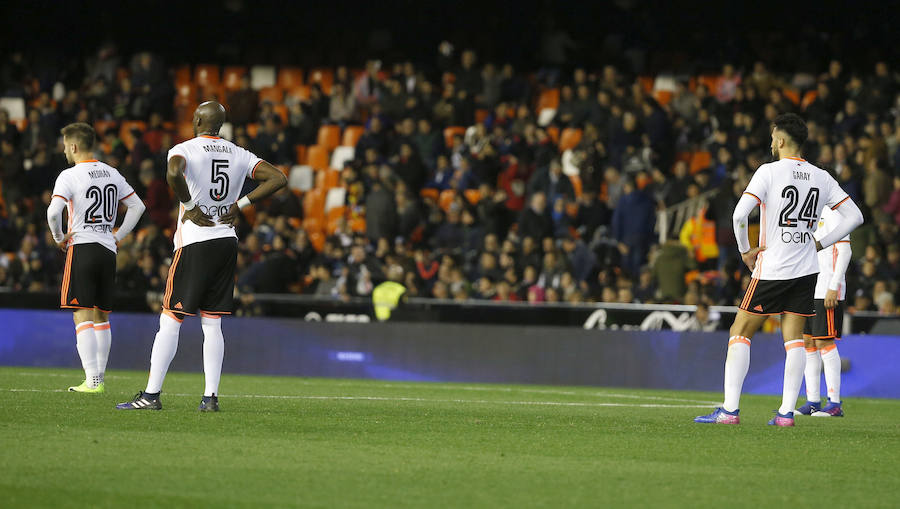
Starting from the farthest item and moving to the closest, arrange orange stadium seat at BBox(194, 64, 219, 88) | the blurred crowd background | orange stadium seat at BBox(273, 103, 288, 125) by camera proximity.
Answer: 1. orange stadium seat at BBox(194, 64, 219, 88)
2. orange stadium seat at BBox(273, 103, 288, 125)
3. the blurred crowd background

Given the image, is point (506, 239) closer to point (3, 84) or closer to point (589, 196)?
point (589, 196)

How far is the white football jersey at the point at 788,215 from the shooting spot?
987cm

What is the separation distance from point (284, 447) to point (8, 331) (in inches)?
525

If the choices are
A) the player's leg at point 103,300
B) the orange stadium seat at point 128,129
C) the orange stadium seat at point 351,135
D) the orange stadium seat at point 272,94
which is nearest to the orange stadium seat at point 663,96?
the orange stadium seat at point 351,135

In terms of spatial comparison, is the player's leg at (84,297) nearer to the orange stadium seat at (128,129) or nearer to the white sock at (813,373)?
the white sock at (813,373)

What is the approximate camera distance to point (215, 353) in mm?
9773

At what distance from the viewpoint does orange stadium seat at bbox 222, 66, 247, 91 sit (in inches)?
1170

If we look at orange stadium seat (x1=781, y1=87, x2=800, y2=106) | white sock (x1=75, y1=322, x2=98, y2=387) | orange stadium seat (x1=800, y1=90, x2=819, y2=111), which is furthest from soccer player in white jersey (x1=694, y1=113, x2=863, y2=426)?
orange stadium seat (x1=781, y1=87, x2=800, y2=106)

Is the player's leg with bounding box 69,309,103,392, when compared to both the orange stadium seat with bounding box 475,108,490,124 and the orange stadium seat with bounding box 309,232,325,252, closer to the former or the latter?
the orange stadium seat with bounding box 309,232,325,252

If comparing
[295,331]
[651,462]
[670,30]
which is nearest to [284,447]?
[651,462]

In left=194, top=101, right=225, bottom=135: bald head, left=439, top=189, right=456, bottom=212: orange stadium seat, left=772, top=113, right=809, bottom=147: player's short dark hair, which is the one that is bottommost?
left=194, top=101, right=225, bottom=135: bald head

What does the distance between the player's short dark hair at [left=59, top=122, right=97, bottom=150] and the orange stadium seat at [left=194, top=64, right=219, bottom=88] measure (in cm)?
1842

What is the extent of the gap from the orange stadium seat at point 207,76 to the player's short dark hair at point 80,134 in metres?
18.4

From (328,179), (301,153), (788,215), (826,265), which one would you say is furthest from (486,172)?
(788,215)
